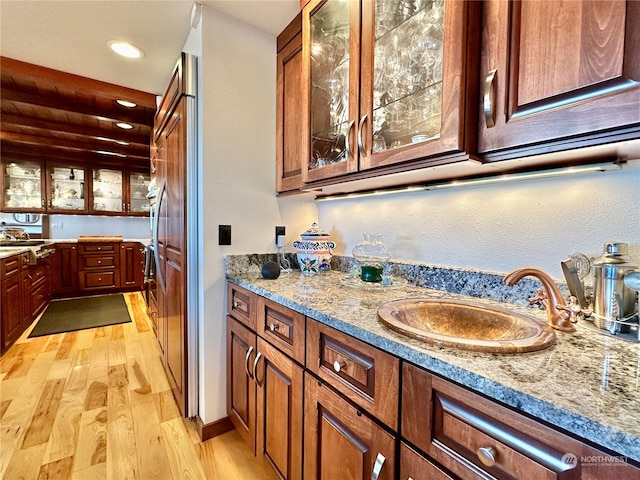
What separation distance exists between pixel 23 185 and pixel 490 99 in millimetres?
6312

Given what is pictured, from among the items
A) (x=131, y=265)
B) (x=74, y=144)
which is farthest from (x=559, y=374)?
(x=131, y=265)

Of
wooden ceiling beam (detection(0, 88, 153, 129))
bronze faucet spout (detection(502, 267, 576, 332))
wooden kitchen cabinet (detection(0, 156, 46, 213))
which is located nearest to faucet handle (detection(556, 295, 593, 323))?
bronze faucet spout (detection(502, 267, 576, 332))

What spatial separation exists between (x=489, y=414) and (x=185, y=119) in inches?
68.0

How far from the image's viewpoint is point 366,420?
762mm

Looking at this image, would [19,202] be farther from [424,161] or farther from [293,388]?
[424,161]

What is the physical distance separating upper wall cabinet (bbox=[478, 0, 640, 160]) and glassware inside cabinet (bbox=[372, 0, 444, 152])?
16 centimetres

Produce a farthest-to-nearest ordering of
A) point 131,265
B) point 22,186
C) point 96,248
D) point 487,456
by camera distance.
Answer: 1. point 131,265
2. point 96,248
3. point 22,186
4. point 487,456

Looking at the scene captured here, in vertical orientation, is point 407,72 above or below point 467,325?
above

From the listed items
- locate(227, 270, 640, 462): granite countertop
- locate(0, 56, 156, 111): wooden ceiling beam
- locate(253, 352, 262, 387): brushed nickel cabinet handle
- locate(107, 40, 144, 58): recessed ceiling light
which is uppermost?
locate(107, 40, 144, 58): recessed ceiling light

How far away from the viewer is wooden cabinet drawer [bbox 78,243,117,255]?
466 cm

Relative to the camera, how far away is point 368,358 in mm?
760

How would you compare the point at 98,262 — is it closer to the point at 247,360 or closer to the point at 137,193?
the point at 137,193

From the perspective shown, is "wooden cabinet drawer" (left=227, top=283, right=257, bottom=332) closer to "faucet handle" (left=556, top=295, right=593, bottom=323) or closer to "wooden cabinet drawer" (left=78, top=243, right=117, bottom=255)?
"faucet handle" (left=556, top=295, right=593, bottom=323)

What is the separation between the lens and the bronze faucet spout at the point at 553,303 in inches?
29.8
